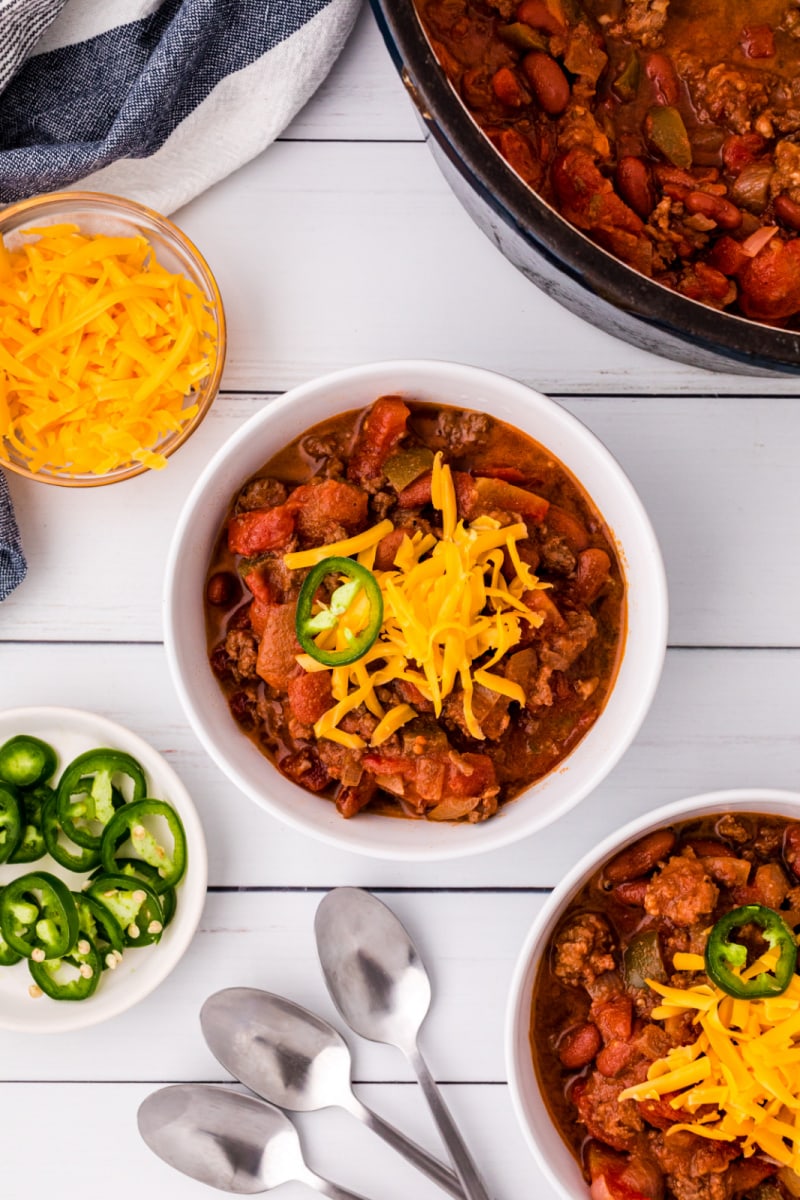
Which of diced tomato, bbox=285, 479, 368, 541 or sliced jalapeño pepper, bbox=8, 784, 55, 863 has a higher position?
diced tomato, bbox=285, 479, 368, 541

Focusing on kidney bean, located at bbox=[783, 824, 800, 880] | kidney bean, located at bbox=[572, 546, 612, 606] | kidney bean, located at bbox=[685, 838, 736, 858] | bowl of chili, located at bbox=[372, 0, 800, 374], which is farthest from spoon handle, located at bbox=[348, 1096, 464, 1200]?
bowl of chili, located at bbox=[372, 0, 800, 374]

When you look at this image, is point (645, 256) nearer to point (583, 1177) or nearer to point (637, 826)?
point (637, 826)

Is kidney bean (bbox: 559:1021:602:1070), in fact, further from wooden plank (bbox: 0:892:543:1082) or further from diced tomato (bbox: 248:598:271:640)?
diced tomato (bbox: 248:598:271:640)

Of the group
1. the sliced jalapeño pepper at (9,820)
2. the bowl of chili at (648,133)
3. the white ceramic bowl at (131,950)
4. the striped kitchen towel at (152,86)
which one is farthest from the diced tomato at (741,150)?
the sliced jalapeño pepper at (9,820)

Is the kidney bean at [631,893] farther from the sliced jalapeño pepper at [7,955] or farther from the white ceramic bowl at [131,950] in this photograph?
the sliced jalapeño pepper at [7,955]

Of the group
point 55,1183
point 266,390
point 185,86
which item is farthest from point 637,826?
point 185,86
